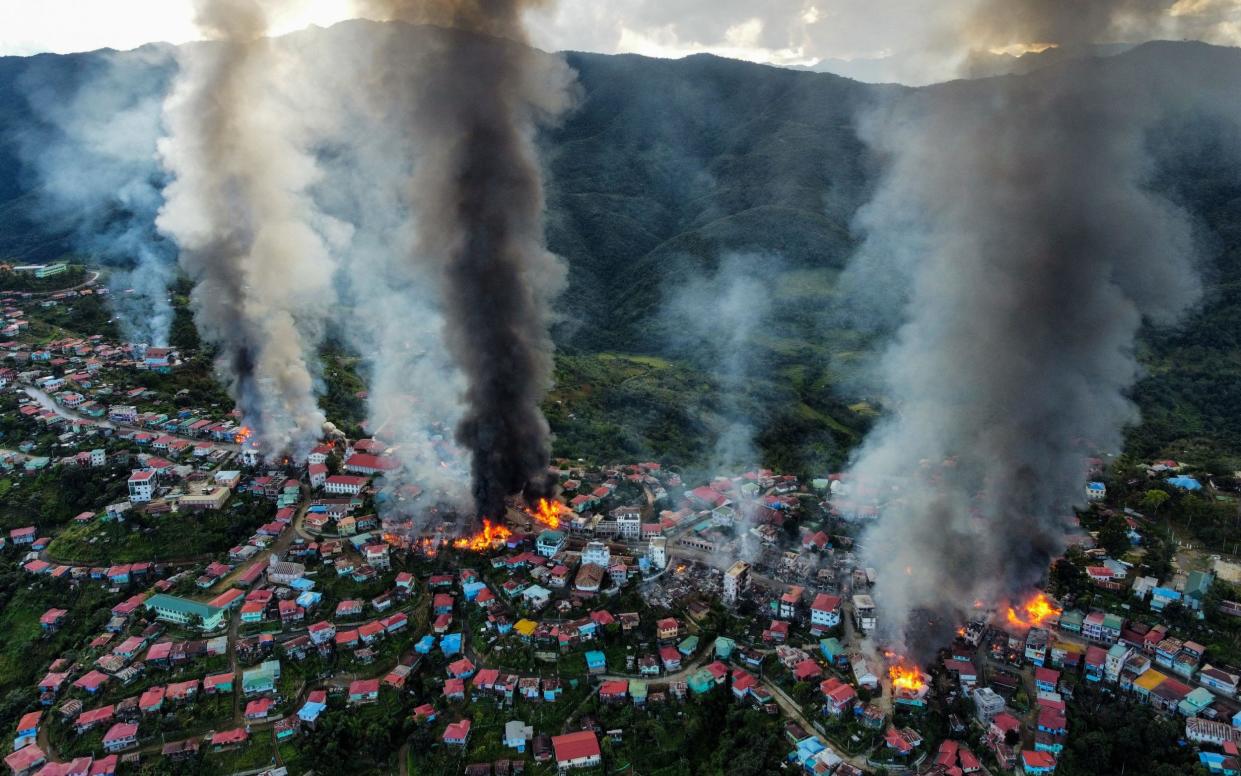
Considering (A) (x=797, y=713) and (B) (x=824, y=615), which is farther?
(B) (x=824, y=615)

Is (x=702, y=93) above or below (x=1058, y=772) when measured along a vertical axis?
above

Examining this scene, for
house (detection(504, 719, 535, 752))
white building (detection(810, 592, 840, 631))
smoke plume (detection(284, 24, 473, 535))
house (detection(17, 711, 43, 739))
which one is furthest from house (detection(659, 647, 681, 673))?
house (detection(17, 711, 43, 739))

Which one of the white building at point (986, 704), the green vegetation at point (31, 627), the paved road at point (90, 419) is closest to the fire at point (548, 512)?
the paved road at point (90, 419)

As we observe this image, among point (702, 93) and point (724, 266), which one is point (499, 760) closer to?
point (724, 266)

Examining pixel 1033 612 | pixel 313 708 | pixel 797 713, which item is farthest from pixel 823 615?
pixel 313 708

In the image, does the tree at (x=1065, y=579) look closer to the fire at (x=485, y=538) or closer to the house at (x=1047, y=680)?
the house at (x=1047, y=680)

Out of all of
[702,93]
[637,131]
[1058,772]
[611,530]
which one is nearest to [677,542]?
[611,530]

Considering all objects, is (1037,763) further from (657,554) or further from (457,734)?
(457,734)
